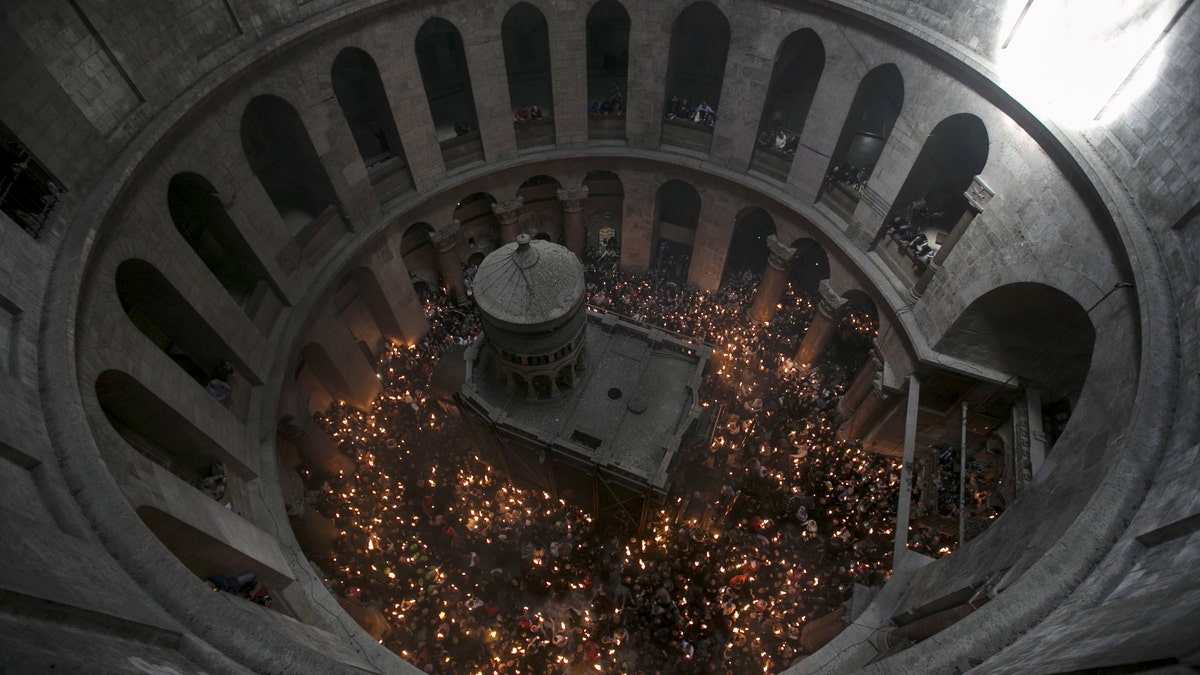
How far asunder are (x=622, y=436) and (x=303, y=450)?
919 cm

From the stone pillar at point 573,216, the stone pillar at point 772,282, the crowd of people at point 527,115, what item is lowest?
the stone pillar at point 772,282

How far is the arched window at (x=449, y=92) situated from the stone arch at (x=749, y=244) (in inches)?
418

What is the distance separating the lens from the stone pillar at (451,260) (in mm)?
21078

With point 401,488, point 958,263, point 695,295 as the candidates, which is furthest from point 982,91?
point 401,488

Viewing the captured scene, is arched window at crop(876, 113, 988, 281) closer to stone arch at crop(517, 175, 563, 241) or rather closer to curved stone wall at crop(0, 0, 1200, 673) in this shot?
curved stone wall at crop(0, 0, 1200, 673)

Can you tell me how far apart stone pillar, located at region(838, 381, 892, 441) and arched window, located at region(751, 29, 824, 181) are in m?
7.30

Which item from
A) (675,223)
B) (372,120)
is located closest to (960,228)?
(675,223)

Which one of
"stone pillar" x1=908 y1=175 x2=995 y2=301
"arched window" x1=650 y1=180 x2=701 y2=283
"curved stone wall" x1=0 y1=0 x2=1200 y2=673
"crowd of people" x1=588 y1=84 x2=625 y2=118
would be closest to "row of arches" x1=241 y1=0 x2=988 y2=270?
"crowd of people" x1=588 y1=84 x2=625 y2=118

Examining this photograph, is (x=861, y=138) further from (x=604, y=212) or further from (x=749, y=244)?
(x=604, y=212)

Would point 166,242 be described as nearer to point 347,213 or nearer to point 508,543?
point 347,213

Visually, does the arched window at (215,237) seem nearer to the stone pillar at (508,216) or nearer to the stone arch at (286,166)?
the stone arch at (286,166)

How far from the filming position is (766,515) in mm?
16672

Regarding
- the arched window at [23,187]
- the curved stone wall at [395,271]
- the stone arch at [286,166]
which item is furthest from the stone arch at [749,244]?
the arched window at [23,187]

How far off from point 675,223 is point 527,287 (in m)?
12.0
